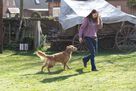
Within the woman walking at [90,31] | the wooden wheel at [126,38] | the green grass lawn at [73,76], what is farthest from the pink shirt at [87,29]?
the wooden wheel at [126,38]

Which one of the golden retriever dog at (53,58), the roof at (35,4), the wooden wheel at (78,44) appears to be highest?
the golden retriever dog at (53,58)

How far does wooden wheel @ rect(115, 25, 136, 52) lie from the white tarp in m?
0.46

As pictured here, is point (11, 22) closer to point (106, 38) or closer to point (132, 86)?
point (106, 38)

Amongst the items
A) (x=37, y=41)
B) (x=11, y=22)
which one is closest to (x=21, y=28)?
(x=11, y=22)

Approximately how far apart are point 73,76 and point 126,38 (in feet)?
26.1

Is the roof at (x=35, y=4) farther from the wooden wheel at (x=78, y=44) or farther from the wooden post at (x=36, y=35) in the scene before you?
the wooden wheel at (x=78, y=44)

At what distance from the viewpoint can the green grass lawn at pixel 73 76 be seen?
11.1 m

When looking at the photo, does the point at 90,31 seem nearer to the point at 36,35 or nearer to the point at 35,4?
the point at 36,35

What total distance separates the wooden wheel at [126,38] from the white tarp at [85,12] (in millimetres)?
458

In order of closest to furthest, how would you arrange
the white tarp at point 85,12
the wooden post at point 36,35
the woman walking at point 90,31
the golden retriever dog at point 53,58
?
the woman walking at point 90,31 < the golden retriever dog at point 53,58 < the white tarp at point 85,12 < the wooden post at point 36,35

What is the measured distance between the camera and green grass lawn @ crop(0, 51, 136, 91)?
11.1 meters

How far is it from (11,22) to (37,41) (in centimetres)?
268

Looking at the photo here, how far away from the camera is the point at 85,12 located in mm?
20984

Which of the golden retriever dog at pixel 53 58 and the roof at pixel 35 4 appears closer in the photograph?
the golden retriever dog at pixel 53 58
